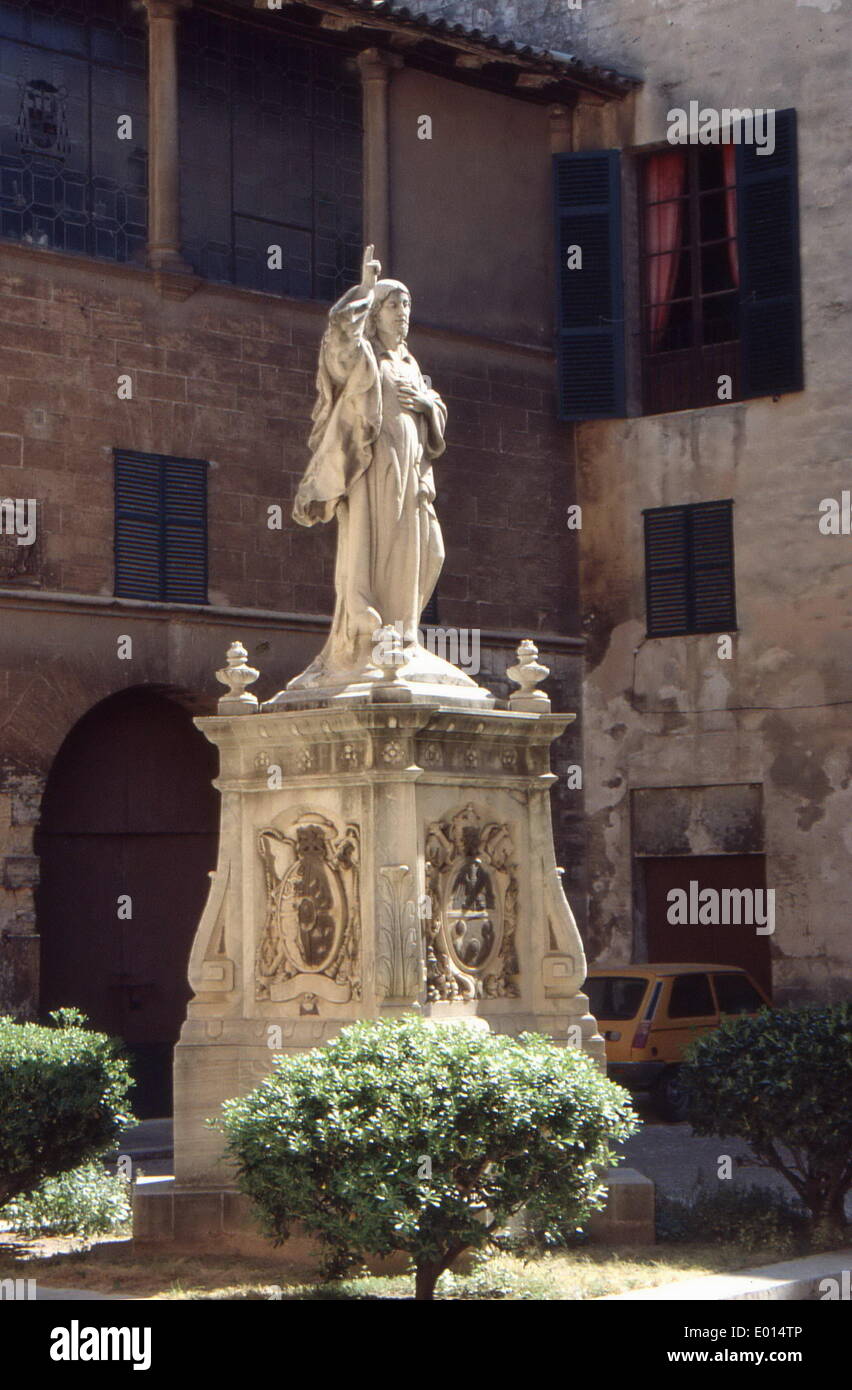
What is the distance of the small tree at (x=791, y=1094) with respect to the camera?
A: 11133mm

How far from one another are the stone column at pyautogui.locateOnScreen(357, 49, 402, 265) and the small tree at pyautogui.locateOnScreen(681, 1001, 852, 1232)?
40.0 ft

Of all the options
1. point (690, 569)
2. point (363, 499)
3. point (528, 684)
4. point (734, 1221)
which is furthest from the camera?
point (690, 569)

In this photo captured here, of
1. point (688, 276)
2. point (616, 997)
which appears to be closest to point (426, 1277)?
point (616, 997)

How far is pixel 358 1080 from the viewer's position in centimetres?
911

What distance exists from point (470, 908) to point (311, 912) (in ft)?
2.70

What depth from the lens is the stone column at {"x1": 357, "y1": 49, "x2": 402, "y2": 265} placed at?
2186 centimetres

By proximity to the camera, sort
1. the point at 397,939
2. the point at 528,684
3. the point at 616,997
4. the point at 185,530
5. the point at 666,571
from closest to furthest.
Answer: the point at 397,939 → the point at 528,684 → the point at 616,997 → the point at 185,530 → the point at 666,571

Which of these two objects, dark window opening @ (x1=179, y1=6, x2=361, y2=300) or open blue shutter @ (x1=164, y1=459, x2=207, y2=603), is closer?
open blue shutter @ (x1=164, y1=459, x2=207, y2=603)

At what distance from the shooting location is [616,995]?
64.2ft

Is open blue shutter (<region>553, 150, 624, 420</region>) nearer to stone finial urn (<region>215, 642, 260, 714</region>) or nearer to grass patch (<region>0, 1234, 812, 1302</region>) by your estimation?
stone finial urn (<region>215, 642, 260, 714</region>)

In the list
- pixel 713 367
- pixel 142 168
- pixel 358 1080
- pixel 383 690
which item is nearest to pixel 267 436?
pixel 142 168

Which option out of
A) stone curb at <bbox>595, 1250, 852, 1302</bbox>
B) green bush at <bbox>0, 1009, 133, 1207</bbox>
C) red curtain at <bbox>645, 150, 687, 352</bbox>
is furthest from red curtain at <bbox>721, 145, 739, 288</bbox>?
stone curb at <bbox>595, 1250, 852, 1302</bbox>

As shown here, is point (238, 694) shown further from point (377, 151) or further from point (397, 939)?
point (377, 151)
